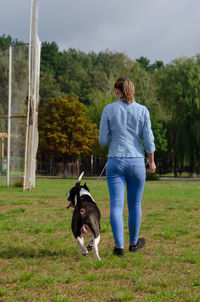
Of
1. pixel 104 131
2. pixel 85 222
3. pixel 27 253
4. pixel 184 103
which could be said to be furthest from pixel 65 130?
pixel 85 222

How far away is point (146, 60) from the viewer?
3440 inches

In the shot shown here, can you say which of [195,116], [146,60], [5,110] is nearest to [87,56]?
[146,60]

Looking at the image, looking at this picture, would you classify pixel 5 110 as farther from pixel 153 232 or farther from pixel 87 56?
pixel 87 56

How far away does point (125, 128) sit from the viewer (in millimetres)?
5250

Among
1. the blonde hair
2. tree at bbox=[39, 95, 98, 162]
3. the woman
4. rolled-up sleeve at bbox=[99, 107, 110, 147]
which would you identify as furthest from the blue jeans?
tree at bbox=[39, 95, 98, 162]

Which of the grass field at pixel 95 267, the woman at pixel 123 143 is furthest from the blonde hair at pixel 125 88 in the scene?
the grass field at pixel 95 267

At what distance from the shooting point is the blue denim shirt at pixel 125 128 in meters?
5.23

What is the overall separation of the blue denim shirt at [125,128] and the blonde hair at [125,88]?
2.7 inches

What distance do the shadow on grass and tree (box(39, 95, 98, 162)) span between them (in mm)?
34798

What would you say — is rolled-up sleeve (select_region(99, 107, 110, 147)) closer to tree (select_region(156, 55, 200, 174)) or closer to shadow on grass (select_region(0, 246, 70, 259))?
shadow on grass (select_region(0, 246, 70, 259))

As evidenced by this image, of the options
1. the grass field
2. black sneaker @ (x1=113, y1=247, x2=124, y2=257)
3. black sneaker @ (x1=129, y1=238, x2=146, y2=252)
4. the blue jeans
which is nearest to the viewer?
the grass field

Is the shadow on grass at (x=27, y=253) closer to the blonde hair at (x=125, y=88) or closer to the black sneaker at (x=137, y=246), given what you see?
the black sneaker at (x=137, y=246)

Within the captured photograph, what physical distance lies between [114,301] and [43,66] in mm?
71224

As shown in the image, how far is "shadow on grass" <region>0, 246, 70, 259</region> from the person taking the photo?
548 centimetres
